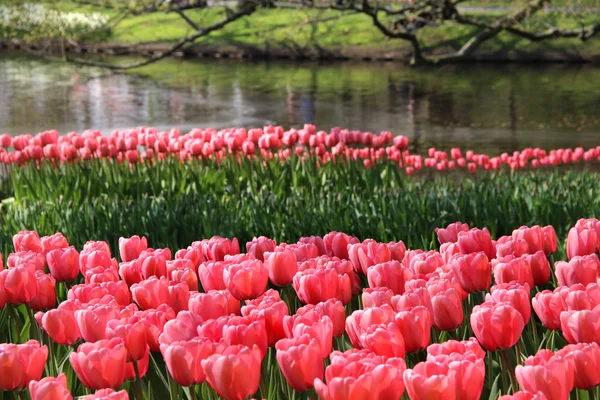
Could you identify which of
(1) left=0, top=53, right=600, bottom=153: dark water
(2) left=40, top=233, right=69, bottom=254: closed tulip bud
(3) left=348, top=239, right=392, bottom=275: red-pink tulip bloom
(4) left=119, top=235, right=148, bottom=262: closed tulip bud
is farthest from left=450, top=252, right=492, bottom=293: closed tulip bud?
(1) left=0, top=53, right=600, bottom=153: dark water

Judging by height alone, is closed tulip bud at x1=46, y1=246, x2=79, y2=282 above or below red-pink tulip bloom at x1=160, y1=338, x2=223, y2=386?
below

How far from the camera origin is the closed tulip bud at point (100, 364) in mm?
2156

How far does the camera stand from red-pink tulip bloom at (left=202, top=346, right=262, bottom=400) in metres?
1.99

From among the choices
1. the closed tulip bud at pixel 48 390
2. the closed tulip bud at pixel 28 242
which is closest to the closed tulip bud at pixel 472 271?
the closed tulip bud at pixel 48 390

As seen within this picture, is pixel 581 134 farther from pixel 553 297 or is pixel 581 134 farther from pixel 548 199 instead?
pixel 553 297

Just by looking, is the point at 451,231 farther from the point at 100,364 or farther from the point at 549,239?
the point at 100,364

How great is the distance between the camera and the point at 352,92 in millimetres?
26938

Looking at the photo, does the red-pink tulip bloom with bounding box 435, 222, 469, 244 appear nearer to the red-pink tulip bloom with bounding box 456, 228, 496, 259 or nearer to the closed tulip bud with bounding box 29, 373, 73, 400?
the red-pink tulip bloom with bounding box 456, 228, 496, 259

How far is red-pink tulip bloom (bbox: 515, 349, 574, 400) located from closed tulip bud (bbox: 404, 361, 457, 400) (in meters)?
0.17

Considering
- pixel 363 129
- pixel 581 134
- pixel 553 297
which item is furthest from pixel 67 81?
pixel 553 297

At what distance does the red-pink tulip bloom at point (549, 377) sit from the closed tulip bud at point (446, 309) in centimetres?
60

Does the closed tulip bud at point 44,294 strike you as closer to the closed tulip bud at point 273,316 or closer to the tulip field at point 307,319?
the tulip field at point 307,319

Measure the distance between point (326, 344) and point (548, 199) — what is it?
433cm

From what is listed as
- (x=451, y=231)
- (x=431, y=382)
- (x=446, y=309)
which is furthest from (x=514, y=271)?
(x=431, y=382)
